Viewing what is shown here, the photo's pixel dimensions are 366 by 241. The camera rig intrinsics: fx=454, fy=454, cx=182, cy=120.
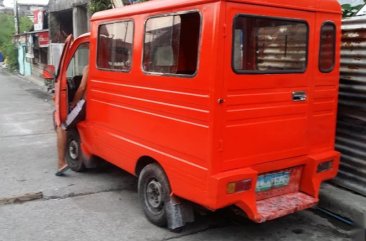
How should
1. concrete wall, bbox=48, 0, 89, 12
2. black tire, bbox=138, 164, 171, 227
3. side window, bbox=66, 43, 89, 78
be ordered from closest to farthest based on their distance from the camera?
1. black tire, bbox=138, 164, 171, 227
2. side window, bbox=66, 43, 89, 78
3. concrete wall, bbox=48, 0, 89, 12

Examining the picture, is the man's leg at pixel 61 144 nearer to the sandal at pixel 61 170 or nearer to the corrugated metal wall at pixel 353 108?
the sandal at pixel 61 170

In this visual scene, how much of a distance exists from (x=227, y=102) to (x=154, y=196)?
1.49m

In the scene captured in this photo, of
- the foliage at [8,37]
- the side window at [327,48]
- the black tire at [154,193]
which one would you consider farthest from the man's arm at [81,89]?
the foliage at [8,37]

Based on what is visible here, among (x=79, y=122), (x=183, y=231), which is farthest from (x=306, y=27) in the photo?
(x=79, y=122)

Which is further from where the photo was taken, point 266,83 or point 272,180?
point 272,180

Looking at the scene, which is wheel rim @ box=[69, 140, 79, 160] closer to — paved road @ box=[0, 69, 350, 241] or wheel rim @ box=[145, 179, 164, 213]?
paved road @ box=[0, 69, 350, 241]

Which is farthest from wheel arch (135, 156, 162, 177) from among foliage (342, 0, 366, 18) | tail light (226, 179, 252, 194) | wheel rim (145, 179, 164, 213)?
foliage (342, 0, 366, 18)

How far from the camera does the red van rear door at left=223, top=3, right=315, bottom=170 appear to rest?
3.84 m

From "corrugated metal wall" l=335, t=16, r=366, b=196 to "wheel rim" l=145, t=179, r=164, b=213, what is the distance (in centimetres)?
224

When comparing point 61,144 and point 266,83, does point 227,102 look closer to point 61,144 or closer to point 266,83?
point 266,83

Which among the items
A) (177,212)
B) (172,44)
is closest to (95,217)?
(177,212)

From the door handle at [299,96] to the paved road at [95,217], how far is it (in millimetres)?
1363

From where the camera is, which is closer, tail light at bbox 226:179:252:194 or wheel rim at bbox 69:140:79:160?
tail light at bbox 226:179:252:194

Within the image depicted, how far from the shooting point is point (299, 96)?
4.34 m
